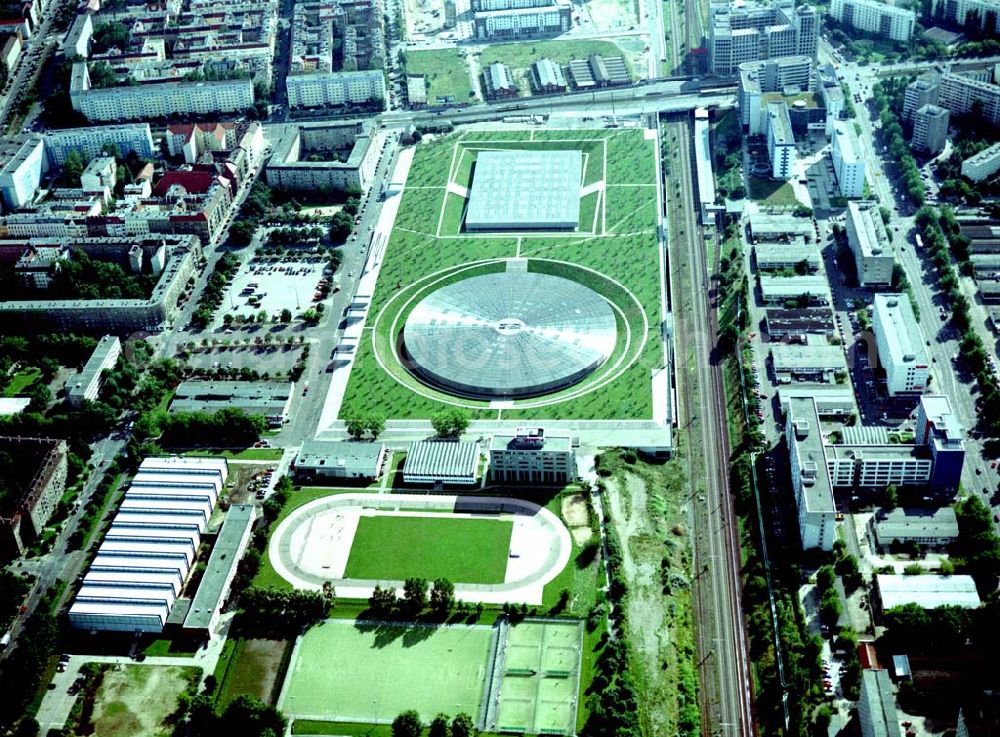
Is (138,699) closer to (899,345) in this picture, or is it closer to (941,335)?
(899,345)

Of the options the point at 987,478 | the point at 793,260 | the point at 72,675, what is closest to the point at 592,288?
the point at 793,260

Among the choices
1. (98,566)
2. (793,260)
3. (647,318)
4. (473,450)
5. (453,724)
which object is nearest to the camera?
(453,724)

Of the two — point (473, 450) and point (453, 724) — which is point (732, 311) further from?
point (453, 724)

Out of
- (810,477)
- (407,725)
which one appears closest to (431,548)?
(407,725)

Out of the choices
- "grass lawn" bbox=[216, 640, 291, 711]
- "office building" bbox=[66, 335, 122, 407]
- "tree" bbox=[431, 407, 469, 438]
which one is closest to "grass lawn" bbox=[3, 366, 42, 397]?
"office building" bbox=[66, 335, 122, 407]

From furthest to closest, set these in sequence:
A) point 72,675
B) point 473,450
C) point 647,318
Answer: point 647,318, point 473,450, point 72,675

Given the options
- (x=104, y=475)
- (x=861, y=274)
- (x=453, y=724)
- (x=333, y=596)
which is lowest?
(x=453, y=724)

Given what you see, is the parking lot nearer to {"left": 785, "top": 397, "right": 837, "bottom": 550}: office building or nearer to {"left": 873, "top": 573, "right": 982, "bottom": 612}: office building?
{"left": 785, "top": 397, "right": 837, "bottom": 550}: office building
